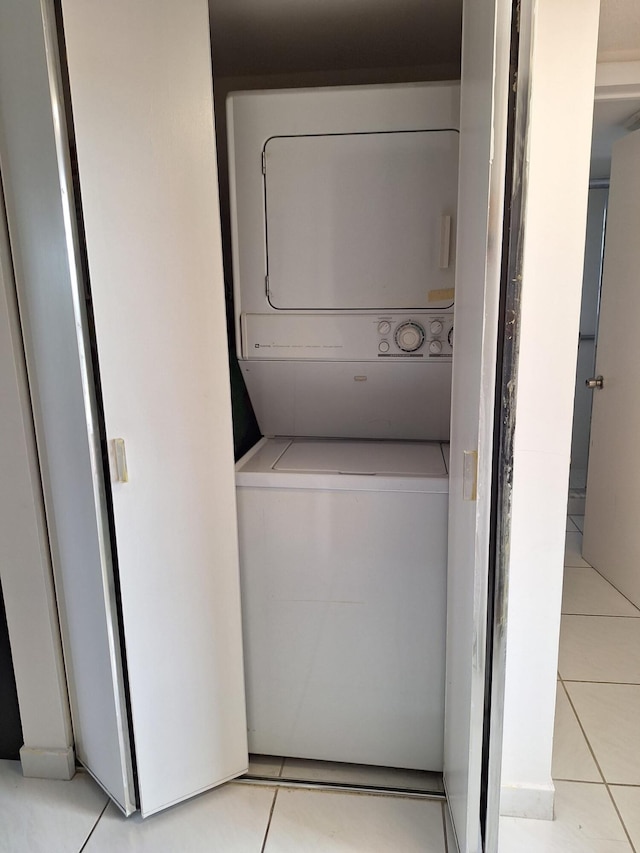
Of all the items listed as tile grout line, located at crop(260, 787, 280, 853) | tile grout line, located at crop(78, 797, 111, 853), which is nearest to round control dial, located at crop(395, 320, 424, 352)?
tile grout line, located at crop(260, 787, 280, 853)

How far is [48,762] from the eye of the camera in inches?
63.1

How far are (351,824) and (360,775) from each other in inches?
6.5

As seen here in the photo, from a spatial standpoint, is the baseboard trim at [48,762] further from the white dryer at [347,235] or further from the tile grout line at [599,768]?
the tile grout line at [599,768]

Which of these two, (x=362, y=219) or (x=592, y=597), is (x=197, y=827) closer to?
(x=362, y=219)

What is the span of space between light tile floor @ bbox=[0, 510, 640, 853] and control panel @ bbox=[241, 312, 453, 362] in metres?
1.29

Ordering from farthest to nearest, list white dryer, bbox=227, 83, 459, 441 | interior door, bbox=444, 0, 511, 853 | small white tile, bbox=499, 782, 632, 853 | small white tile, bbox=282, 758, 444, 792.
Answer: small white tile, bbox=282, 758, 444, 792
white dryer, bbox=227, 83, 459, 441
small white tile, bbox=499, 782, 632, 853
interior door, bbox=444, 0, 511, 853

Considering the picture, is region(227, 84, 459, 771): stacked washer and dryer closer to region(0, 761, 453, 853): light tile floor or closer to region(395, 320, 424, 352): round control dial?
region(395, 320, 424, 352): round control dial

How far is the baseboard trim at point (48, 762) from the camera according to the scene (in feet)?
5.24

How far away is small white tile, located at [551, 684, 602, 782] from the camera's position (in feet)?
5.18

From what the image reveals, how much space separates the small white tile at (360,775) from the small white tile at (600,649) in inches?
29.9

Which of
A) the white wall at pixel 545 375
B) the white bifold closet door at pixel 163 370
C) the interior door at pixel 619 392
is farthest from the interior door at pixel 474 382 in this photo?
the interior door at pixel 619 392

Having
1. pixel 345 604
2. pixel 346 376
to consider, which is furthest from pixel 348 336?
Result: pixel 345 604

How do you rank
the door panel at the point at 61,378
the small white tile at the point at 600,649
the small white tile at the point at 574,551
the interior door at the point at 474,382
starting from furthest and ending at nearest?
the small white tile at the point at 574,551, the small white tile at the point at 600,649, the door panel at the point at 61,378, the interior door at the point at 474,382

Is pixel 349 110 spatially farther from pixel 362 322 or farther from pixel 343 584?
pixel 343 584
